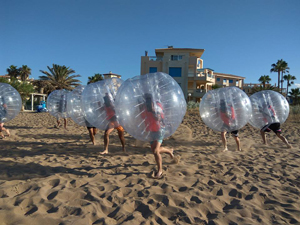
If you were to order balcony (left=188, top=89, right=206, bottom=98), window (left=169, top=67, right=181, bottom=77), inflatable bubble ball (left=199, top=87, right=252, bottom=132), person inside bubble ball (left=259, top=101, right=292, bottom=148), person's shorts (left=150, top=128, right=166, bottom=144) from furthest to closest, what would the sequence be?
window (left=169, top=67, right=181, bottom=77), balcony (left=188, top=89, right=206, bottom=98), person inside bubble ball (left=259, top=101, right=292, bottom=148), inflatable bubble ball (left=199, top=87, right=252, bottom=132), person's shorts (left=150, top=128, right=166, bottom=144)

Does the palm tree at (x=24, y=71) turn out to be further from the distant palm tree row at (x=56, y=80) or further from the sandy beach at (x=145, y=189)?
the sandy beach at (x=145, y=189)

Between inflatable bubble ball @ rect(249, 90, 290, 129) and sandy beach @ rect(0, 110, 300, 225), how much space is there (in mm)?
1113

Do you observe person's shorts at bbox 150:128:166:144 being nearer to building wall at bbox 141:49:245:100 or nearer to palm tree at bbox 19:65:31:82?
building wall at bbox 141:49:245:100

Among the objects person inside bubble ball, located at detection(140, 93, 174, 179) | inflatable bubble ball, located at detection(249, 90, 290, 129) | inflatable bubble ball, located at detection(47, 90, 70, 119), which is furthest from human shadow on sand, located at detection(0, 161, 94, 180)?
inflatable bubble ball, located at detection(47, 90, 70, 119)

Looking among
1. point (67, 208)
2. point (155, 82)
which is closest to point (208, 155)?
point (155, 82)

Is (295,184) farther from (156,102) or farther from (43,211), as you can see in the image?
(43,211)

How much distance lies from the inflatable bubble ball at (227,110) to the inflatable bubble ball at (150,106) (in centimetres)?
210

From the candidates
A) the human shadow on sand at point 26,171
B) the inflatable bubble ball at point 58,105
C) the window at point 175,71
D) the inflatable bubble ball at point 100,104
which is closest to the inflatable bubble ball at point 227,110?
the inflatable bubble ball at point 100,104

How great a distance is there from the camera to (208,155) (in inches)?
210

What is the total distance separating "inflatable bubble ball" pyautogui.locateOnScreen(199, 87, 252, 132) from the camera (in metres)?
5.11

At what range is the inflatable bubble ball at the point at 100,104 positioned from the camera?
459 centimetres

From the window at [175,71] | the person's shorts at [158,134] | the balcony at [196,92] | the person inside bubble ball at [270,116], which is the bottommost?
the person's shorts at [158,134]

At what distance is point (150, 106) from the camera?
322 cm

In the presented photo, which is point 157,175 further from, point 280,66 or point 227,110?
point 280,66
